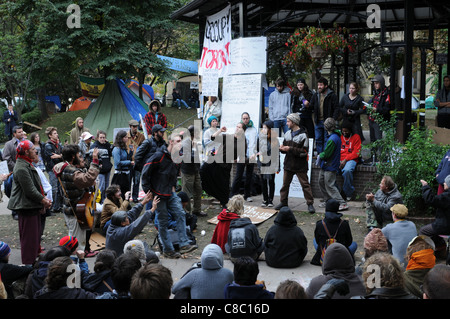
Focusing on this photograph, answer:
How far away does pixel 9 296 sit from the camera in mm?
5754

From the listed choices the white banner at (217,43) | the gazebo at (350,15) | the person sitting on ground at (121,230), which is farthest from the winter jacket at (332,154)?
the person sitting on ground at (121,230)

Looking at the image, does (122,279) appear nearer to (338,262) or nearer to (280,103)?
(338,262)

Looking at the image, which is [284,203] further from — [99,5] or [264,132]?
[99,5]

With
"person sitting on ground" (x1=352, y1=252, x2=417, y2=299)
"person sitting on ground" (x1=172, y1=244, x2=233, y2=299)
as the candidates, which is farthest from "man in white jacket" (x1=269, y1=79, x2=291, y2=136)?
"person sitting on ground" (x1=352, y1=252, x2=417, y2=299)

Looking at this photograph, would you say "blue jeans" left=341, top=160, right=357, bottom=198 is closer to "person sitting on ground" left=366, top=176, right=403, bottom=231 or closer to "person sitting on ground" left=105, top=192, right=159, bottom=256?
"person sitting on ground" left=366, top=176, right=403, bottom=231

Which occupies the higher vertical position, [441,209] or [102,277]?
[441,209]

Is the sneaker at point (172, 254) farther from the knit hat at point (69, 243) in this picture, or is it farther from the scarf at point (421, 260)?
the scarf at point (421, 260)

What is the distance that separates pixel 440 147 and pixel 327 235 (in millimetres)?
3377

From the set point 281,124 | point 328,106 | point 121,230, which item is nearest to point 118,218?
point 121,230

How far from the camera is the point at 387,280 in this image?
4.49 metres

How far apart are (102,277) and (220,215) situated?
3083mm

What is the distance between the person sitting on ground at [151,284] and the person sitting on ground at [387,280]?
1566mm

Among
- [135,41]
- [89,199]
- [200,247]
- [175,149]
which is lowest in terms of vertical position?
[200,247]

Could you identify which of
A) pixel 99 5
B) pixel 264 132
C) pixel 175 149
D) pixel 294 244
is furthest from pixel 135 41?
pixel 294 244
